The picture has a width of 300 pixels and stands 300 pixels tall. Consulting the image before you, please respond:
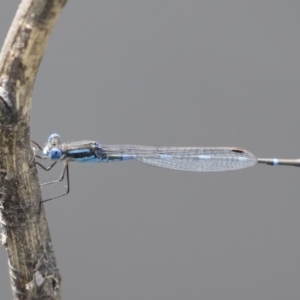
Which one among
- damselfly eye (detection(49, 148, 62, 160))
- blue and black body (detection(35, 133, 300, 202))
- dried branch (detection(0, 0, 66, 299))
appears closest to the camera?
dried branch (detection(0, 0, 66, 299))

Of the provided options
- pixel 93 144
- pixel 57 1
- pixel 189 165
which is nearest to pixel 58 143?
pixel 93 144

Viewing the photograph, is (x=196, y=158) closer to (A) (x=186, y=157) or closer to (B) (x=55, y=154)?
(A) (x=186, y=157)

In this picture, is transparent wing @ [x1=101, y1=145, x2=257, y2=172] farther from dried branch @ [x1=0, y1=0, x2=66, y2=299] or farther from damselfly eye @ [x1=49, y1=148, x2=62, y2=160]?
dried branch @ [x1=0, y1=0, x2=66, y2=299]

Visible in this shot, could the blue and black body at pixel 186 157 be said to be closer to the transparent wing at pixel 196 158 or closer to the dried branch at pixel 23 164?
the transparent wing at pixel 196 158

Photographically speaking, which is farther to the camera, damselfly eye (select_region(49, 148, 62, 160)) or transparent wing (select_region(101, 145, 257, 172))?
transparent wing (select_region(101, 145, 257, 172))

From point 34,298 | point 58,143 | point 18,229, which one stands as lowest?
point 34,298

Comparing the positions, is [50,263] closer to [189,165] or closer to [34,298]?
[34,298]

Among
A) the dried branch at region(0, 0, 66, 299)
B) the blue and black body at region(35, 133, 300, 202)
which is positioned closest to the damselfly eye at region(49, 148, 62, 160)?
the blue and black body at region(35, 133, 300, 202)
